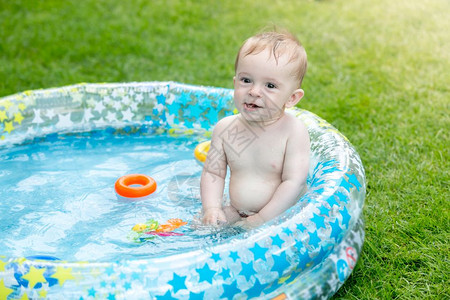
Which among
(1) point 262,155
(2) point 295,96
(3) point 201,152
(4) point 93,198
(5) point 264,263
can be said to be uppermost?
(2) point 295,96

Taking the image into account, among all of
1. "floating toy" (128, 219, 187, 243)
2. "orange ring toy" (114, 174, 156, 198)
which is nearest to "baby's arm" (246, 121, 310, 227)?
"floating toy" (128, 219, 187, 243)

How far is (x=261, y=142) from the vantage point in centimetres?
262

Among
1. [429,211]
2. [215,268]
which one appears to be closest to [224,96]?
[429,211]

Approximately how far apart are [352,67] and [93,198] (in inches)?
119

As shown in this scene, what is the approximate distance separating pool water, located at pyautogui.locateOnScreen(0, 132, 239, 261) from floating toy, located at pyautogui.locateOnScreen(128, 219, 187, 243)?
1.2 inches

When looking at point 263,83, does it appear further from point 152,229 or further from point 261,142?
point 152,229

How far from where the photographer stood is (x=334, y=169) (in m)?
2.52

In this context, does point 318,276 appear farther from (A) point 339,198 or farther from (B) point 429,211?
(B) point 429,211

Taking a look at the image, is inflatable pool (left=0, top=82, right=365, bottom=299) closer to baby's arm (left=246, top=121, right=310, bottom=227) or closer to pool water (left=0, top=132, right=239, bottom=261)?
baby's arm (left=246, top=121, right=310, bottom=227)

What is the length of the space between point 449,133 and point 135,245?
2370 millimetres

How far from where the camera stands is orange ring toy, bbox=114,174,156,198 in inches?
118

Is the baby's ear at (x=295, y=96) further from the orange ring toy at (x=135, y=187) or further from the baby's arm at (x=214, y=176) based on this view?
the orange ring toy at (x=135, y=187)

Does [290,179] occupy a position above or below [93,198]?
above

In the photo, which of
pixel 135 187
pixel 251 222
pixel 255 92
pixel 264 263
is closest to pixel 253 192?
pixel 251 222
